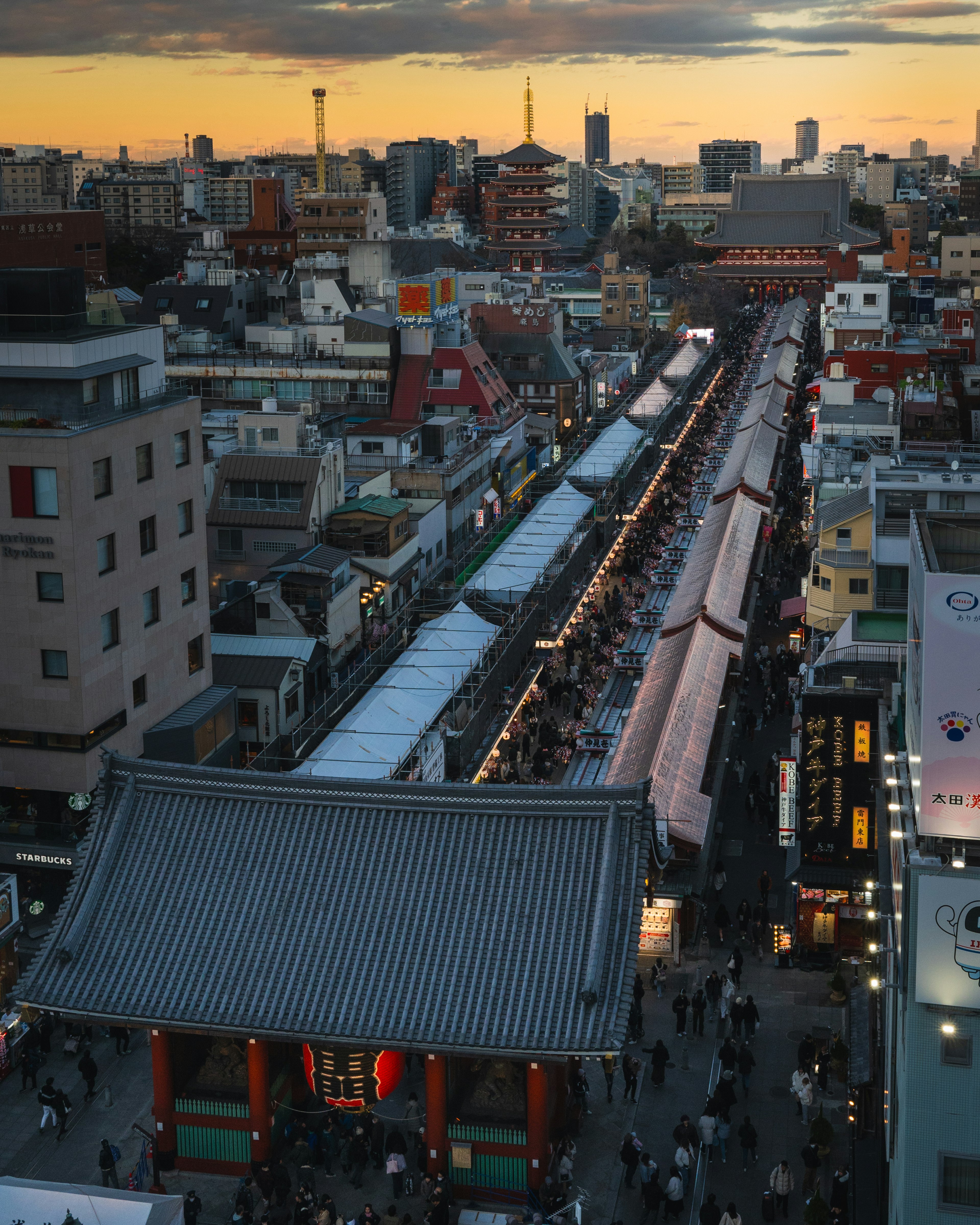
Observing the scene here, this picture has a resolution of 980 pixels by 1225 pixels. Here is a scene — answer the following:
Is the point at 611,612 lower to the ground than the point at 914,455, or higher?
lower

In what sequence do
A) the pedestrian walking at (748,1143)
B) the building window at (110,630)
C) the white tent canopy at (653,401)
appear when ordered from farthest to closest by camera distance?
the white tent canopy at (653,401)
the building window at (110,630)
the pedestrian walking at (748,1143)

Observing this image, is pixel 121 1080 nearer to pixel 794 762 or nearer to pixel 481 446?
pixel 794 762

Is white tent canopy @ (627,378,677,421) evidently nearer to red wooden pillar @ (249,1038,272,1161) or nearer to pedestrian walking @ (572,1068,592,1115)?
pedestrian walking @ (572,1068,592,1115)

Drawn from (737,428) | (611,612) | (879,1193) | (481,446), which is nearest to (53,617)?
(879,1193)

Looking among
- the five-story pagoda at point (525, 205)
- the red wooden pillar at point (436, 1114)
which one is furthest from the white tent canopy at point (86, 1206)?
the five-story pagoda at point (525, 205)

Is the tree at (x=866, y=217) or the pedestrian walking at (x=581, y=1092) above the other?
the tree at (x=866, y=217)

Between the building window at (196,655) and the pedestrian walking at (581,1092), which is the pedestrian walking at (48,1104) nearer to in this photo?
the pedestrian walking at (581,1092)

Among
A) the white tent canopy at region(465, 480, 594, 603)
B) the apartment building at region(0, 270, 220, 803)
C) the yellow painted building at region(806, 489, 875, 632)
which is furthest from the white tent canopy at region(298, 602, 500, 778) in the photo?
the yellow painted building at region(806, 489, 875, 632)
